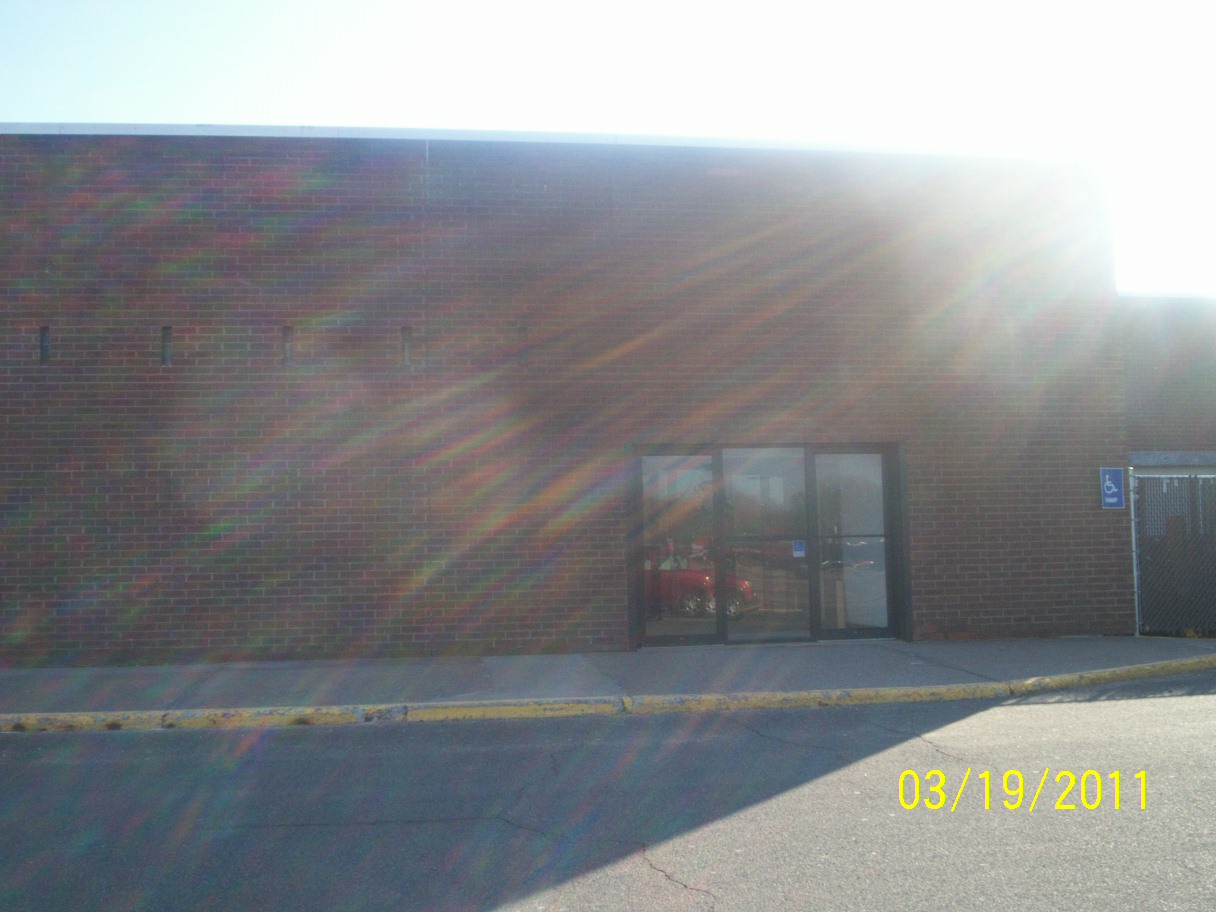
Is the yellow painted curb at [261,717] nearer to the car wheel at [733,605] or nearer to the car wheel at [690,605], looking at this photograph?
the car wheel at [690,605]

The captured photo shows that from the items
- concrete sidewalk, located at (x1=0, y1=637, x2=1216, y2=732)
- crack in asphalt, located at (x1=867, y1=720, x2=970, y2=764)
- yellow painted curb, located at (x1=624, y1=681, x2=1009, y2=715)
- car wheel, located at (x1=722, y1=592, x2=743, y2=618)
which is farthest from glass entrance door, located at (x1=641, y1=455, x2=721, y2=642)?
crack in asphalt, located at (x1=867, y1=720, x2=970, y2=764)

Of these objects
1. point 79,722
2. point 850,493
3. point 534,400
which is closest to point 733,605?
point 850,493

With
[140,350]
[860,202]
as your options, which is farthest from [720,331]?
[140,350]

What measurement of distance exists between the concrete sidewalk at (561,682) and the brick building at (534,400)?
23.7 inches

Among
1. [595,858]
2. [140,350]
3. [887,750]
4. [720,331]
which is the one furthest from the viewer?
[720,331]

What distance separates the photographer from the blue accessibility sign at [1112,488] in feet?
41.2

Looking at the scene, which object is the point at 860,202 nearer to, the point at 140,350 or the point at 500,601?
the point at 500,601

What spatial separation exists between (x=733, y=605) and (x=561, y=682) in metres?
3.07

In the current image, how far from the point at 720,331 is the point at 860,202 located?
252cm

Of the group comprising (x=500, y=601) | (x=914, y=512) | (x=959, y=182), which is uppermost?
(x=959, y=182)

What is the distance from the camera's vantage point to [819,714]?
8.61m
